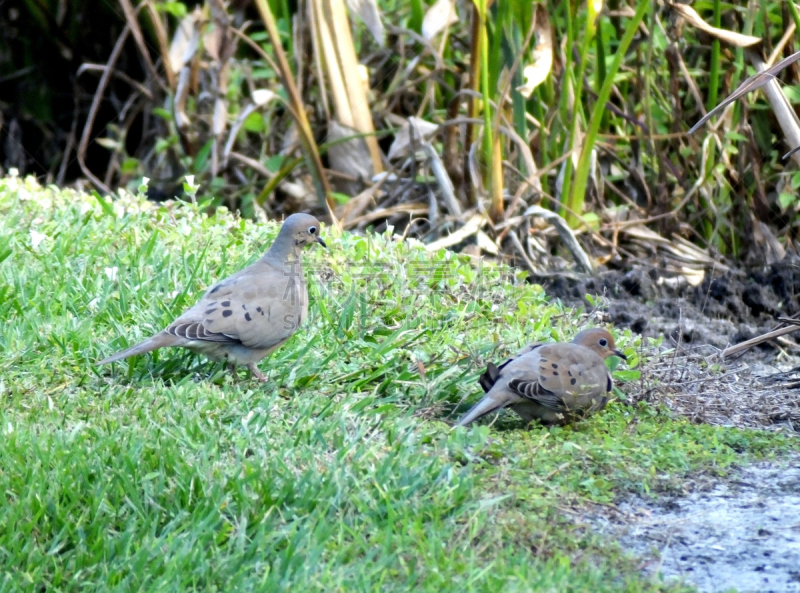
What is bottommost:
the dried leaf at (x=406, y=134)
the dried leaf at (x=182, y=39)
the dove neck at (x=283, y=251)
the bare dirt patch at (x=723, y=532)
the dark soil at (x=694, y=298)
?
the dark soil at (x=694, y=298)

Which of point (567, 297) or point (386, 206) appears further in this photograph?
point (386, 206)

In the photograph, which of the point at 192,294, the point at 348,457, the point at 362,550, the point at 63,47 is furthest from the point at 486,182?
the point at 63,47

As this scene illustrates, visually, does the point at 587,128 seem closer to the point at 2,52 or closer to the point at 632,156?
the point at 632,156

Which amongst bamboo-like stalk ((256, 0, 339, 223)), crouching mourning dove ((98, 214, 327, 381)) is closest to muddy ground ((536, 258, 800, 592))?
crouching mourning dove ((98, 214, 327, 381))

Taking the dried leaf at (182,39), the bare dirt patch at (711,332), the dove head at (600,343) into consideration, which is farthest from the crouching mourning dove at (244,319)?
the dried leaf at (182,39)

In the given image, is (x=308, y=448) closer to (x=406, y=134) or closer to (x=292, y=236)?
(x=292, y=236)

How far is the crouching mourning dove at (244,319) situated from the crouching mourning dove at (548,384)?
0.92m

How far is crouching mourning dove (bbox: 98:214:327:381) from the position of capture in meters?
4.34

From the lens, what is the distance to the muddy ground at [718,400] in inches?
130

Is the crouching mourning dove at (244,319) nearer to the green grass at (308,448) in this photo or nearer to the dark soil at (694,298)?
the green grass at (308,448)

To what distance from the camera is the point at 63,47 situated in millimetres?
10984

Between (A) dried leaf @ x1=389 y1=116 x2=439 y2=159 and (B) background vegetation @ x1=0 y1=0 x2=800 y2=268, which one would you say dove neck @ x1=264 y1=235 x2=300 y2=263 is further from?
(A) dried leaf @ x1=389 y1=116 x2=439 y2=159

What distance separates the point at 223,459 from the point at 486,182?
412 centimetres

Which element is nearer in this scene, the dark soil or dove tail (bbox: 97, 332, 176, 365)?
dove tail (bbox: 97, 332, 176, 365)
